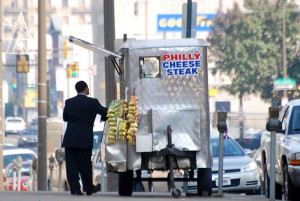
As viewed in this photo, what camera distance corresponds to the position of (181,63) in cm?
1869

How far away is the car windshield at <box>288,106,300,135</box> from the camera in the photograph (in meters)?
19.6

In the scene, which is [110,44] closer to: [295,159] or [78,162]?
[78,162]

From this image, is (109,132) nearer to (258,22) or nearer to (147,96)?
(147,96)

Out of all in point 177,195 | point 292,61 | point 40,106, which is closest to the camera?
point 177,195

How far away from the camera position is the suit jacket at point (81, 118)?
19.2 m

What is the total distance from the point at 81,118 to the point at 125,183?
47.2 inches

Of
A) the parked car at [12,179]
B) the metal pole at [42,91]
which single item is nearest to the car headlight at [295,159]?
A: the metal pole at [42,91]

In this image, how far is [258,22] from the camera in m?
70.6

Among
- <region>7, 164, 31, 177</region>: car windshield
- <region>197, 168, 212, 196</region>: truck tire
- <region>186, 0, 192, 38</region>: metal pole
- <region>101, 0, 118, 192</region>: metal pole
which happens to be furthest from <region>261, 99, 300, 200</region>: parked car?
<region>7, 164, 31, 177</region>: car windshield

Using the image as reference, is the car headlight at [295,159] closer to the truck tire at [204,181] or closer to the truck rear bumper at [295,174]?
the truck rear bumper at [295,174]

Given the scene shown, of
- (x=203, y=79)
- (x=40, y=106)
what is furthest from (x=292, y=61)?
(x=203, y=79)

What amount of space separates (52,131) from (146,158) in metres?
22.7

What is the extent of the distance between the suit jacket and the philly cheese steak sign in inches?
49.6

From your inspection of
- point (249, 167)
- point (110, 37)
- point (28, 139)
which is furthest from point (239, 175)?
point (28, 139)
